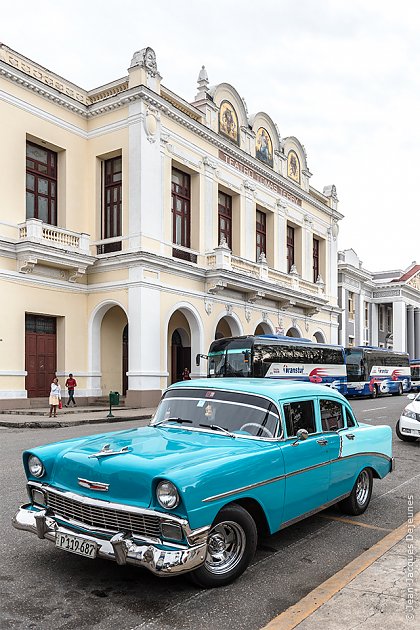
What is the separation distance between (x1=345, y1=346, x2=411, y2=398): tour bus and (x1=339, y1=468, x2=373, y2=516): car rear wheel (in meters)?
27.4

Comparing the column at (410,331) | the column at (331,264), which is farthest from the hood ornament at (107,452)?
the column at (410,331)

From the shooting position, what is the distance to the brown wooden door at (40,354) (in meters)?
24.0

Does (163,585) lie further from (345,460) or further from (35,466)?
(345,460)

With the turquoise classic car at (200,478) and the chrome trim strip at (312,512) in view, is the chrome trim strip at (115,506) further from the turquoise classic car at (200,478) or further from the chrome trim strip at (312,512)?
the chrome trim strip at (312,512)

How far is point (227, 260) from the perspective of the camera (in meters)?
29.4

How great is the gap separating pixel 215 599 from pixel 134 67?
24.5 m

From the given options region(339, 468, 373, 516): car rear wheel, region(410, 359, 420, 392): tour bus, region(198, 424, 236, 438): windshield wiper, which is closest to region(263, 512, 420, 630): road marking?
region(339, 468, 373, 516): car rear wheel

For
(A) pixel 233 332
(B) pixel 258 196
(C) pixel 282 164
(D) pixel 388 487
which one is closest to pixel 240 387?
(D) pixel 388 487

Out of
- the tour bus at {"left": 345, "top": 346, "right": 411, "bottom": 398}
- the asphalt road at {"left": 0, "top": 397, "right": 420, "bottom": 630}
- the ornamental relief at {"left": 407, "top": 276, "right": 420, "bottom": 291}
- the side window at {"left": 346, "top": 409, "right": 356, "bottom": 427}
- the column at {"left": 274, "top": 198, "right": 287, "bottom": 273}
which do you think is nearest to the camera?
the asphalt road at {"left": 0, "top": 397, "right": 420, "bottom": 630}

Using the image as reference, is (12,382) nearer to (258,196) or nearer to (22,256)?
(22,256)

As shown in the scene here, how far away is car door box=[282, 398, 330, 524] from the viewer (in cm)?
543

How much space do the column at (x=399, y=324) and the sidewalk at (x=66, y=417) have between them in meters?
45.1

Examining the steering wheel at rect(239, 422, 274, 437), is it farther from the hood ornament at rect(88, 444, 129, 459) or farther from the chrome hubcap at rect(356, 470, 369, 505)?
the chrome hubcap at rect(356, 470, 369, 505)

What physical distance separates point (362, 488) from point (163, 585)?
3205 mm
